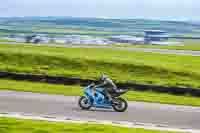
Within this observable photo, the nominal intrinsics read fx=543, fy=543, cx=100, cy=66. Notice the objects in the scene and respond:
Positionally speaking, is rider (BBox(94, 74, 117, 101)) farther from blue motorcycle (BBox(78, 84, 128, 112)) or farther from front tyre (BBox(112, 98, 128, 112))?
front tyre (BBox(112, 98, 128, 112))

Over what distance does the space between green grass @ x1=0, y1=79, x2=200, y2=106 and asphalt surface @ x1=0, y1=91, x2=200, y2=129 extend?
1538 mm

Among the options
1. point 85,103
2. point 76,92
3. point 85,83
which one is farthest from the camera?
point 85,83

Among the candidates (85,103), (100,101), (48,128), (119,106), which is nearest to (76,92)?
(85,103)

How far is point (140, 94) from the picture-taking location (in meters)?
27.9

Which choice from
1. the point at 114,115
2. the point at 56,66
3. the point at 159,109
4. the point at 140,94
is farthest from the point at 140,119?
the point at 56,66

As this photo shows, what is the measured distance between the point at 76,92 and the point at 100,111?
6254 mm

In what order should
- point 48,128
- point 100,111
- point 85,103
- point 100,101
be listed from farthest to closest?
point 85,103
point 100,101
point 100,111
point 48,128

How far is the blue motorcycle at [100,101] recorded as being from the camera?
20.9 meters

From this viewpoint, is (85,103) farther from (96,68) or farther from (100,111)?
(96,68)

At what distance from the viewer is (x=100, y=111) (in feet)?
68.3

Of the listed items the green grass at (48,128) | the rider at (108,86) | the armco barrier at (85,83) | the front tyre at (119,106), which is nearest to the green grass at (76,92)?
the armco barrier at (85,83)

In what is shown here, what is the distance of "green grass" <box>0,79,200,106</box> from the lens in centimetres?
2545

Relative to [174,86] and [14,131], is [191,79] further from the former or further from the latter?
[14,131]

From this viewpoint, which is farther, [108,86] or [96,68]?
[96,68]
